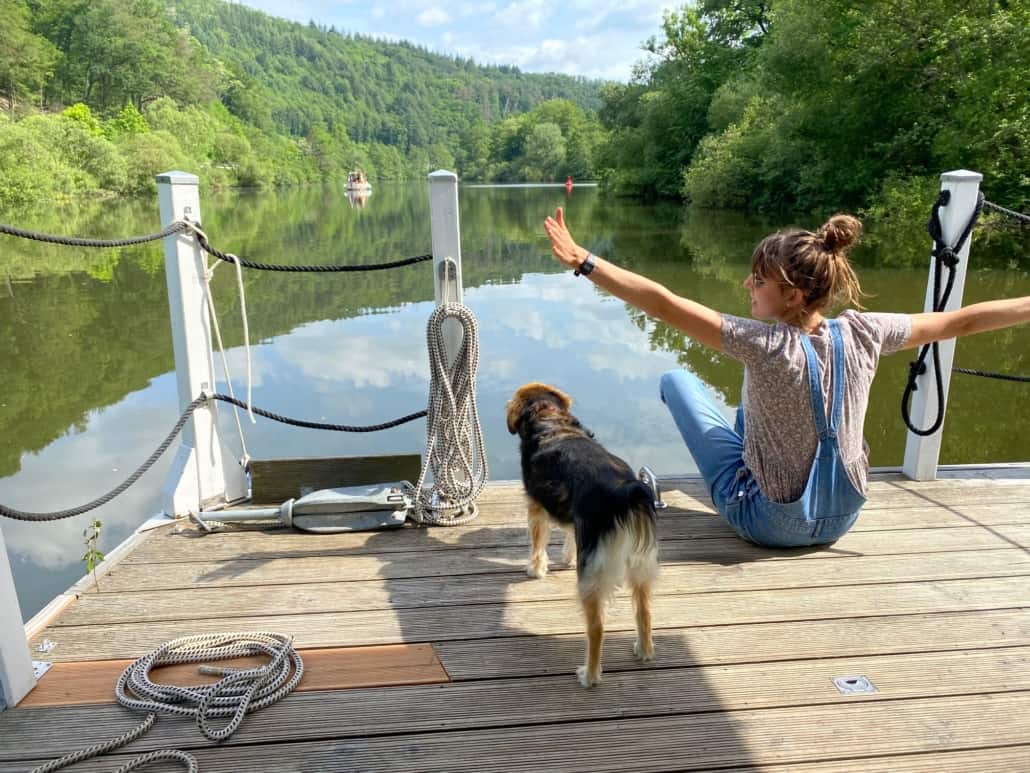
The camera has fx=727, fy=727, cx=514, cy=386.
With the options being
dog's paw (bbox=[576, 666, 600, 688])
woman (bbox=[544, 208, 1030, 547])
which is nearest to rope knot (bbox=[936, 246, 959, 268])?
woman (bbox=[544, 208, 1030, 547])

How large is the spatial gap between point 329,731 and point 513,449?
4552mm

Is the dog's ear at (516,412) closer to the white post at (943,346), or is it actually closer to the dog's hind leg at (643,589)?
the dog's hind leg at (643,589)

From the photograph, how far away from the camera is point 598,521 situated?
2.21 meters

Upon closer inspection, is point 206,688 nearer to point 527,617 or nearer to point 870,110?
point 527,617

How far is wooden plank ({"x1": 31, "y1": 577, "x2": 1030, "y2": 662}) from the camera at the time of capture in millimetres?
2482

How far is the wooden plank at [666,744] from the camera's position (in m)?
1.88

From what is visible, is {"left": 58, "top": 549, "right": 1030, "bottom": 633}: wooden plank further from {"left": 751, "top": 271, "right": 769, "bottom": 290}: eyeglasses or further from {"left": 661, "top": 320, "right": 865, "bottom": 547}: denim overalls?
{"left": 751, "top": 271, "right": 769, "bottom": 290}: eyeglasses

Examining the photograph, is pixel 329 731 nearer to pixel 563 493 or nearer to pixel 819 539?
pixel 563 493

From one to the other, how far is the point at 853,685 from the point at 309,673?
167cm

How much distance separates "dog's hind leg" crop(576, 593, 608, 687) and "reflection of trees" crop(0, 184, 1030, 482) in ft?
16.8

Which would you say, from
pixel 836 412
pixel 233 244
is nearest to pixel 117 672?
pixel 836 412

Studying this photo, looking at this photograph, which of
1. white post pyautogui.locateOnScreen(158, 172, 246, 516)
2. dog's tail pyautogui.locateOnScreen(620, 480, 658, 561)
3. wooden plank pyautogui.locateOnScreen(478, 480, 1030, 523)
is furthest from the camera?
wooden plank pyautogui.locateOnScreen(478, 480, 1030, 523)

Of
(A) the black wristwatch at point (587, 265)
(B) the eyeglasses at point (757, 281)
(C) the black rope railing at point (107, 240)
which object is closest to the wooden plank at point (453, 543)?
(B) the eyeglasses at point (757, 281)

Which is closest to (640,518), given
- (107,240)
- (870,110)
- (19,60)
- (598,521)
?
(598,521)
